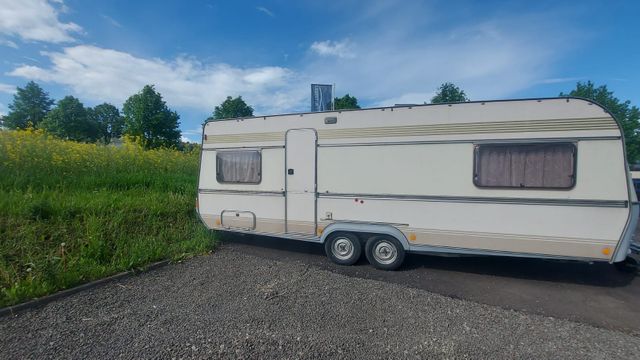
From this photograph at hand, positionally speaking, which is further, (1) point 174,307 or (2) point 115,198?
(2) point 115,198

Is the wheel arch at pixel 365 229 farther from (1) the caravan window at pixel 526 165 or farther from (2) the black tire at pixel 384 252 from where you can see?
(1) the caravan window at pixel 526 165

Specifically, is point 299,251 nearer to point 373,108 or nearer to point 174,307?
point 174,307

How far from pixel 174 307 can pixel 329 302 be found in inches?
80.3

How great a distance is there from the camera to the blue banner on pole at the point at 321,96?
10.4 meters

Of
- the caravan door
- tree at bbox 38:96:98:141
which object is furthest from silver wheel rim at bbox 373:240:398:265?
tree at bbox 38:96:98:141

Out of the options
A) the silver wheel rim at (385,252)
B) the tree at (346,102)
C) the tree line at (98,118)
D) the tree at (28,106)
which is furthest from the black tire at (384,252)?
the tree at (28,106)

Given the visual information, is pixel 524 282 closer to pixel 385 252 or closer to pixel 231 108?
pixel 385 252

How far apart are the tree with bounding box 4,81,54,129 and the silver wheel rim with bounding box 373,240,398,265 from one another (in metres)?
58.6

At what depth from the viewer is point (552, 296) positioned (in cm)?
429

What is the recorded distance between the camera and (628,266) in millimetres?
4992

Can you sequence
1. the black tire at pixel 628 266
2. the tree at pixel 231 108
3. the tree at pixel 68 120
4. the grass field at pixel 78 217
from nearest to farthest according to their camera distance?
the grass field at pixel 78 217 → the black tire at pixel 628 266 → the tree at pixel 231 108 → the tree at pixel 68 120

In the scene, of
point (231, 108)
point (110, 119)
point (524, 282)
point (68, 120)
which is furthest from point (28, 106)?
point (524, 282)

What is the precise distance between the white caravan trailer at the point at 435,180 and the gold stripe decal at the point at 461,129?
2 centimetres

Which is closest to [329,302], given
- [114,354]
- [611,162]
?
[114,354]
